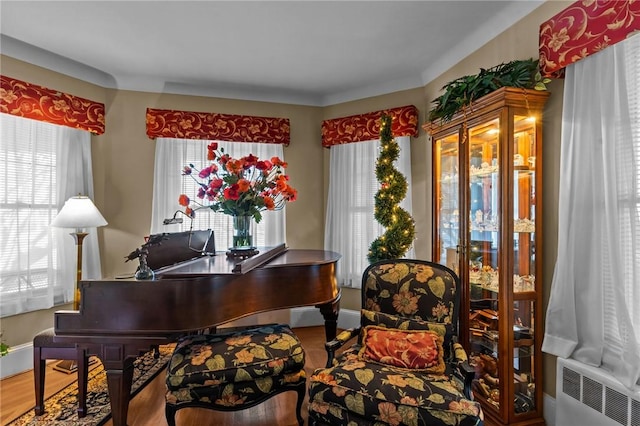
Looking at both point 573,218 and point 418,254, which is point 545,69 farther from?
point 418,254

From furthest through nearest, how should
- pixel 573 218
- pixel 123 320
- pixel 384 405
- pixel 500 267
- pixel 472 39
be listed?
pixel 472 39 → pixel 500 267 → pixel 573 218 → pixel 123 320 → pixel 384 405

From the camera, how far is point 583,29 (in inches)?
70.0

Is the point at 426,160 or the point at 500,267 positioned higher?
the point at 426,160

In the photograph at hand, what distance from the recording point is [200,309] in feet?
5.83

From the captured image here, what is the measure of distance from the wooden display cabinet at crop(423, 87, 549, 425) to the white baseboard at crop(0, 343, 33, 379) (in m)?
3.68

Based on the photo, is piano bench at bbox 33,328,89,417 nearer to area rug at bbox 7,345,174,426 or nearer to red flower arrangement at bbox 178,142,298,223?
area rug at bbox 7,345,174,426

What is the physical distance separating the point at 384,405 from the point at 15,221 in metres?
3.34

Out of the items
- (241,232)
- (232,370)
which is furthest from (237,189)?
(232,370)

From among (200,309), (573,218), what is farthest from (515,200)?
(200,309)

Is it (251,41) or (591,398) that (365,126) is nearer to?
(251,41)

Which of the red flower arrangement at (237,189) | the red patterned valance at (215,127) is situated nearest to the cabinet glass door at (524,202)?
the red flower arrangement at (237,189)

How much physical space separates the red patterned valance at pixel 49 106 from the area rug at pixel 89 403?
2295 millimetres

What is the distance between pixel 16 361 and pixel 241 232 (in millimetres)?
2356

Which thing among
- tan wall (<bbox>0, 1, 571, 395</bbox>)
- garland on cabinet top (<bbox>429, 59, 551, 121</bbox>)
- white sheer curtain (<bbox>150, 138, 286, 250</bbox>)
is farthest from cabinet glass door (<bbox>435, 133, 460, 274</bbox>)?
white sheer curtain (<bbox>150, 138, 286, 250</bbox>)
